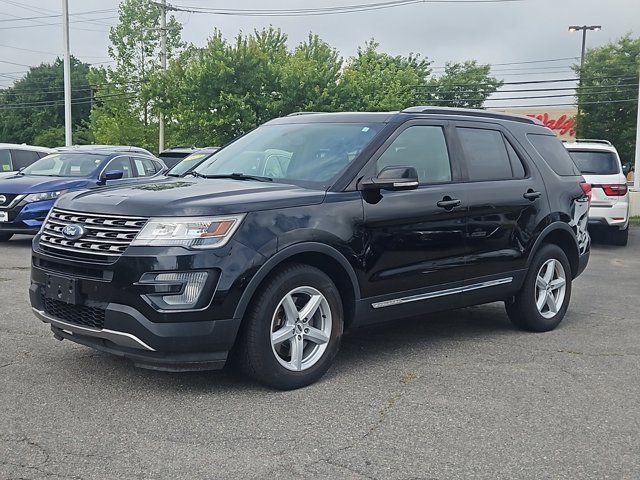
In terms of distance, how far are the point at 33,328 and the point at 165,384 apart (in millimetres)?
1990

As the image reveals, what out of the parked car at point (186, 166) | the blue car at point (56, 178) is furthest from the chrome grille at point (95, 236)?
the blue car at point (56, 178)

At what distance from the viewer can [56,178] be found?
12156 mm

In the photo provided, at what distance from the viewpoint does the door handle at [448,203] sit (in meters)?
5.53

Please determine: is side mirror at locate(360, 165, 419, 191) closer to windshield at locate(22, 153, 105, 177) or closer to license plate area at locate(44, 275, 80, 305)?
license plate area at locate(44, 275, 80, 305)

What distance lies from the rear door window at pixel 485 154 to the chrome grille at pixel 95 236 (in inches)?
110

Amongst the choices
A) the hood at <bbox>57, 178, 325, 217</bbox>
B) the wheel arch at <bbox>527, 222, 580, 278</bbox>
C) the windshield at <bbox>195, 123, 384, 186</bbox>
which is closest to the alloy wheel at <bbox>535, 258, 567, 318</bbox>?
the wheel arch at <bbox>527, 222, 580, 278</bbox>

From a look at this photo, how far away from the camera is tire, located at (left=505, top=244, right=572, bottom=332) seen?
6.43m

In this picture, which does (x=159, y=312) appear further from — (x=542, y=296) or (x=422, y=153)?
(x=542, y=296)

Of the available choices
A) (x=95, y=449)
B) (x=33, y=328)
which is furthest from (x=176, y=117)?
(x=95, y=449)

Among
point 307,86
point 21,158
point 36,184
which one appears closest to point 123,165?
point 36,184

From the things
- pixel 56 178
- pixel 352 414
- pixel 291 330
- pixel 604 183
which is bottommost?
pixel 352 414

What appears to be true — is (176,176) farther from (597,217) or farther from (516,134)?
(597,217)

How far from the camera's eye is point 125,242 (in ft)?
14.3

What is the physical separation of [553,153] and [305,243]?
10.8 feet
